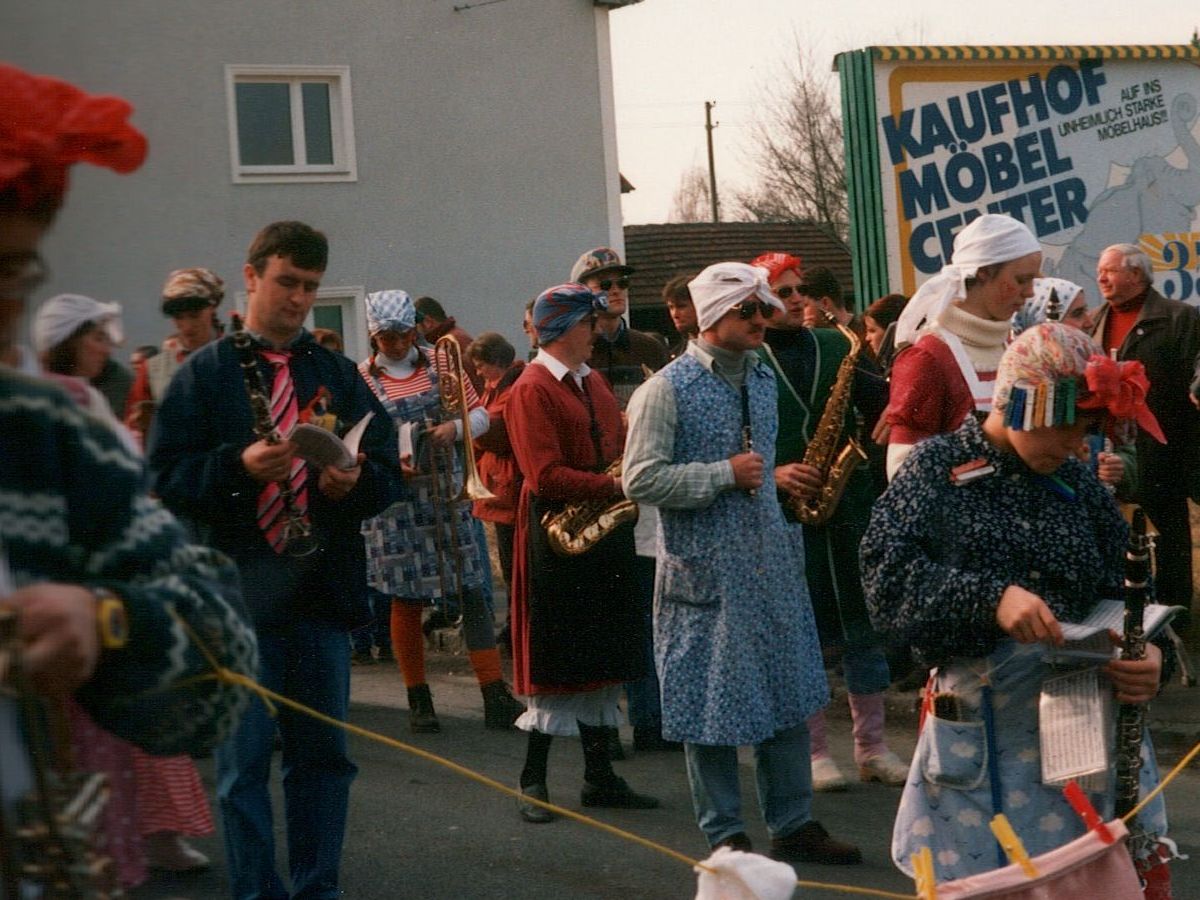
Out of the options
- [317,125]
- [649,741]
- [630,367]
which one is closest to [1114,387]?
[649,741]

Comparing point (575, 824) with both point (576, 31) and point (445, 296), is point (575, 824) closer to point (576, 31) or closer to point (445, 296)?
point (445, 296)

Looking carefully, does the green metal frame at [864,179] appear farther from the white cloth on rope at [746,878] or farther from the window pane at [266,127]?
the window pane at [266,127]

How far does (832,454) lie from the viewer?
6.74 metres

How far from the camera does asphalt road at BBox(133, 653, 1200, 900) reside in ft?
18.8

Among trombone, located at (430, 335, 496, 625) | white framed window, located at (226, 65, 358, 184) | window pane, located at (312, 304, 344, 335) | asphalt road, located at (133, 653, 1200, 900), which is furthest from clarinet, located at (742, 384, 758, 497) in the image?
window pane, located at (312, 304, 344, 335)

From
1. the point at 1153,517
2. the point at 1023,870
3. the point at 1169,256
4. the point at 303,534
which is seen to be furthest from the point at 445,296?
the point at 1023,870

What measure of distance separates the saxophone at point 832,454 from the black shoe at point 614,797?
1237 mm

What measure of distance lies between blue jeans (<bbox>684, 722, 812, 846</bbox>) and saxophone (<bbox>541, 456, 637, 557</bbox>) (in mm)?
1070

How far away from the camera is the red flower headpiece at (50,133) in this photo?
185 centimetres

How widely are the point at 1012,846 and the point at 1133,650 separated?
1.64 ft

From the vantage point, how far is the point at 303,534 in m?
4.77

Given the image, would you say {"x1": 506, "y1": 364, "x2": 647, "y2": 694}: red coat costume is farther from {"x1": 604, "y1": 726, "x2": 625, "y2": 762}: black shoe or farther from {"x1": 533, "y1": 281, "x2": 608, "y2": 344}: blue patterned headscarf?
{"x1": 604, "y1": 726, "x2": 625, "y2": 762}: black shoe

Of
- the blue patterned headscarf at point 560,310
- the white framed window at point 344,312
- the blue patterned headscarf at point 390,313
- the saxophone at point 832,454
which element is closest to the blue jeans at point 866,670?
the saxophone at point 832,454

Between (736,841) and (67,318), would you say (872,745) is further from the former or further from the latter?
(67,318)
